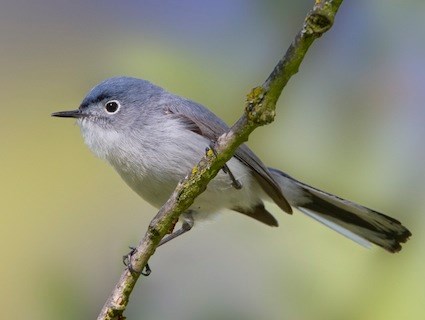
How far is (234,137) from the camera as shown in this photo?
59.6 inches

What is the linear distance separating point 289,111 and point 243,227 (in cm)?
58

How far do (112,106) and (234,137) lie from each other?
48.2 inches

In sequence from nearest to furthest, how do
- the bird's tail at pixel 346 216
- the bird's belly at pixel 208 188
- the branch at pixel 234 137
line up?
the branch at pixel 234 137 < the bird's belly at pixel 208 188 < the bird's tail at pixel 346 216

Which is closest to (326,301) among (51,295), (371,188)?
(371,188)

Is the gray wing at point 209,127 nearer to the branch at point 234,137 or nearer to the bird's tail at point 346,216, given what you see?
the bird's tail at point 346,216

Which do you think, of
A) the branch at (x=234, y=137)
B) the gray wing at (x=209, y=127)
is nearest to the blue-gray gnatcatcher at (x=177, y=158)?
the gray wing at (x=209, y=127)

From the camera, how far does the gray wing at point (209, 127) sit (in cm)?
249

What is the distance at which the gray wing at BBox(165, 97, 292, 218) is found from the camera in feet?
Result: 8.16

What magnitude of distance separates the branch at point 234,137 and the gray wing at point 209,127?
0.85m

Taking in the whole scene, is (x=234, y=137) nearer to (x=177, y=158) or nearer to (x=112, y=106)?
(x=177, y=158)

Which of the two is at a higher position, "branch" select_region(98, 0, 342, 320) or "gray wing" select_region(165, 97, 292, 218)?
"gray wing" select_region(165, 97, 292, 218)

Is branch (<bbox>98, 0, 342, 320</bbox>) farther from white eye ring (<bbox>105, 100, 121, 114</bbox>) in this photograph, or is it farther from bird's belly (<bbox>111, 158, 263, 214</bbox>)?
white eye ring (<bbox>105, 100, 121, 114</bbox>)

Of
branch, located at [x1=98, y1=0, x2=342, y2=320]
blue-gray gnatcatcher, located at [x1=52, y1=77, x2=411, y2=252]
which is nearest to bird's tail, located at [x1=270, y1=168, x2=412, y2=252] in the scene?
blue-gray gnatcatcher, located at [x1=52, y1=77, x2=411, y2=252]

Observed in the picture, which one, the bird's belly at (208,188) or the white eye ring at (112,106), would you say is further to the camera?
the white eye ring at (112,106)
